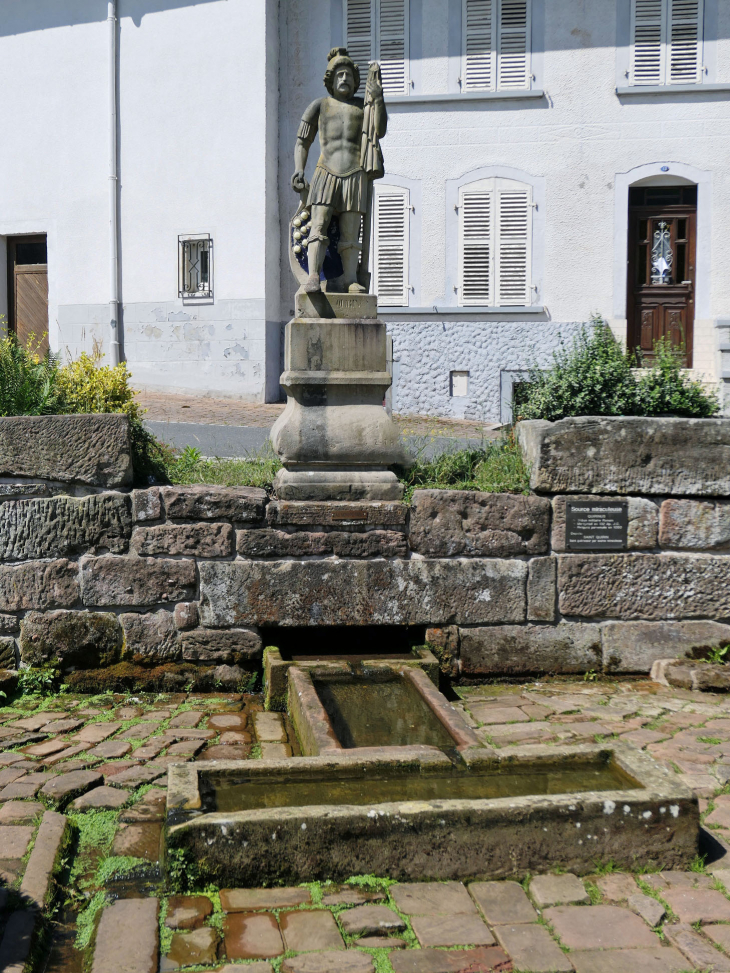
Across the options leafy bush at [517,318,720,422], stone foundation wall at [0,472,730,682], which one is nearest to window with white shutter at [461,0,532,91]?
leafy bush at [517,318,720,422]

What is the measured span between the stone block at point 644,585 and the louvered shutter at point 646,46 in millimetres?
9236

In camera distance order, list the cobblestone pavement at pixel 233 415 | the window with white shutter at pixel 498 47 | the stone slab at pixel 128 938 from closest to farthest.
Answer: the stone slab at pixel 128 938, the cobblestone pavement at pixel 233 415, the window with white shutter at pixel 498 47

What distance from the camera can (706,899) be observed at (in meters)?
3.01

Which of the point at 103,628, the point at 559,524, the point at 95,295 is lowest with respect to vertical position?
the point at 103,628

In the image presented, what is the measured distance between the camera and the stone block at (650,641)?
5.40 metres

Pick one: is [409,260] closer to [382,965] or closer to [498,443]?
[498,443]

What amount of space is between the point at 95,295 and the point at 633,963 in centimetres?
1270

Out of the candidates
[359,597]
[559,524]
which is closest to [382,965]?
[359,597]

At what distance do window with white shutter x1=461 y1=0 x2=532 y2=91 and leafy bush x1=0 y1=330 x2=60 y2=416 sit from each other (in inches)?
360

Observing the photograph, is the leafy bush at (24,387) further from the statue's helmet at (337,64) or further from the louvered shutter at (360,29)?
the louvered shutter at (360,29)

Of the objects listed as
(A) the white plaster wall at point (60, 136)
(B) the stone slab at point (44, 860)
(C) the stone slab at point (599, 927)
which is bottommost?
(C) the stone slab at point (599, 927)

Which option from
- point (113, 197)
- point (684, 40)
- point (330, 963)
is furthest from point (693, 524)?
point (113, 197)

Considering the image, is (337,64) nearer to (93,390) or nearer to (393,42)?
(93,390)

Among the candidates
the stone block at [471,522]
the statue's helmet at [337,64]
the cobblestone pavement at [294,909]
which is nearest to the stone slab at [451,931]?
the cobblestone pavement at [294,909]
